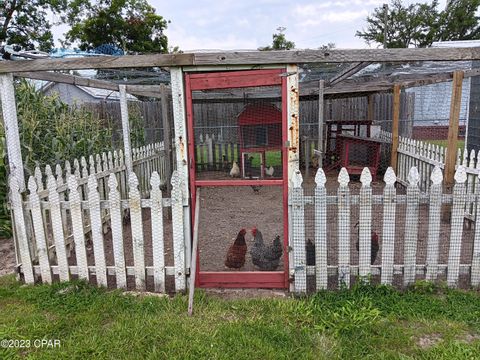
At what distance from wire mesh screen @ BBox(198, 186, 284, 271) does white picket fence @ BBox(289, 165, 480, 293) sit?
0.35 metres

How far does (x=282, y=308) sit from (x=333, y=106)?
1040cm

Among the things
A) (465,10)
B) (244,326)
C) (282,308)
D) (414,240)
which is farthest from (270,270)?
(465,10)

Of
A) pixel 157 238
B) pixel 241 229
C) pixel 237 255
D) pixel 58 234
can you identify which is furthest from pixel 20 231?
pixel 241 229

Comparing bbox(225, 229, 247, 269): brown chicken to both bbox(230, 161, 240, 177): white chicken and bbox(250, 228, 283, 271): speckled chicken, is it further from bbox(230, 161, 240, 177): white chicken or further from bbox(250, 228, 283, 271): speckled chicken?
bbox(230, 161, 240, 177): white chicken

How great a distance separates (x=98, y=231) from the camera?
362cm

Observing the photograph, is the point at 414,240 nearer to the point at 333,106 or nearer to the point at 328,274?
the point at 328,274

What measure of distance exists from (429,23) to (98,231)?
116 feet

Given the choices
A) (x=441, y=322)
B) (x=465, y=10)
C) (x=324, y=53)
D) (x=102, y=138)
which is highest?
(x=465, y=10)

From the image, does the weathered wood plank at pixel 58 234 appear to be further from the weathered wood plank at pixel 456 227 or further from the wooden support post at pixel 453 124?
the wooden support post at pixel 453 124

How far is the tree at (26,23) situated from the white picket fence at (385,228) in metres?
24.6

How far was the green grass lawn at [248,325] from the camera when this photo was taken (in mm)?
2631

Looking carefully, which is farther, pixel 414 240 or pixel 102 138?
A: pixel 102 138

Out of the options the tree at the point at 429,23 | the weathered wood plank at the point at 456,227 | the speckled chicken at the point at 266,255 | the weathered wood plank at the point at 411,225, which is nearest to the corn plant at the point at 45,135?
the speckled chicken at the point at 266,255

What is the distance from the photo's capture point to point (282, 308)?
317 centimetres
